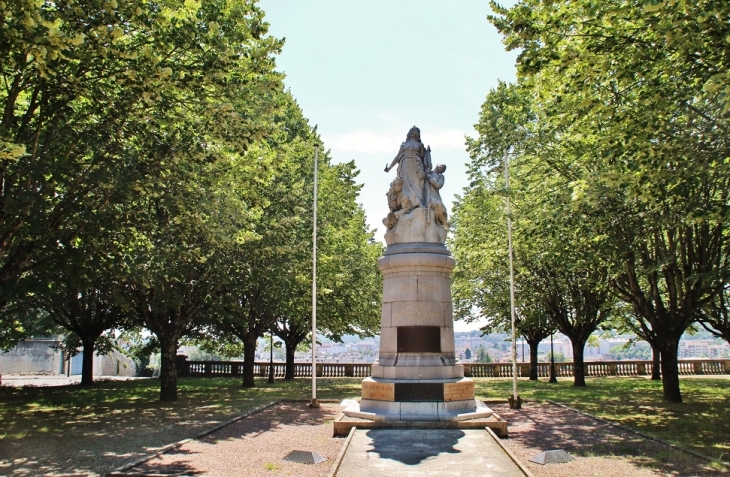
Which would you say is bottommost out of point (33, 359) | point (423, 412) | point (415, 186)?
point (33, 359)

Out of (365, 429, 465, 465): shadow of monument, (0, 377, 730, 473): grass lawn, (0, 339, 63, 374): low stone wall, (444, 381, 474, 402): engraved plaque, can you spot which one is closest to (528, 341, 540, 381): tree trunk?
(0, 377, 730, 473): grass lawn

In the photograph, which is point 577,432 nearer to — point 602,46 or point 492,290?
point 602,46

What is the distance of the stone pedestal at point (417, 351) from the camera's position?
12.9m

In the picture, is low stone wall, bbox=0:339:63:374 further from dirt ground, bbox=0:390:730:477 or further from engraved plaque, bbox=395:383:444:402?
engraved plaque, bbox=395:383:444:402

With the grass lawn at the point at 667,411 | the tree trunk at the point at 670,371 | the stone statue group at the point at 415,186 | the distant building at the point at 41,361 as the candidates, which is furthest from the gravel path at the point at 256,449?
the distant building at the point at 41,361

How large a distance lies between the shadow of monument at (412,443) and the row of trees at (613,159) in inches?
249

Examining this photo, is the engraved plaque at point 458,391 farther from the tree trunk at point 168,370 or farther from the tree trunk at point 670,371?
the tree trunk at point 168,370

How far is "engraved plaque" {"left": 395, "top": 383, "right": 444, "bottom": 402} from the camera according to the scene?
42.5ft

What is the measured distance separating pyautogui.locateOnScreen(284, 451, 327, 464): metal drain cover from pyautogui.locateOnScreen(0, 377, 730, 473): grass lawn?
276cm

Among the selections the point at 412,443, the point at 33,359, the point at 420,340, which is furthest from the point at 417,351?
the point at 33,359

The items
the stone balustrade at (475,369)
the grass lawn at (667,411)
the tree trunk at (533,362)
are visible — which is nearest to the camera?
the grass lawn at (667,411)

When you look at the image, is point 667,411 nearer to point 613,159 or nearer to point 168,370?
point 613,159

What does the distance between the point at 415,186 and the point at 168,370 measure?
11142 mm

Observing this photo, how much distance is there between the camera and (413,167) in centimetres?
1573
